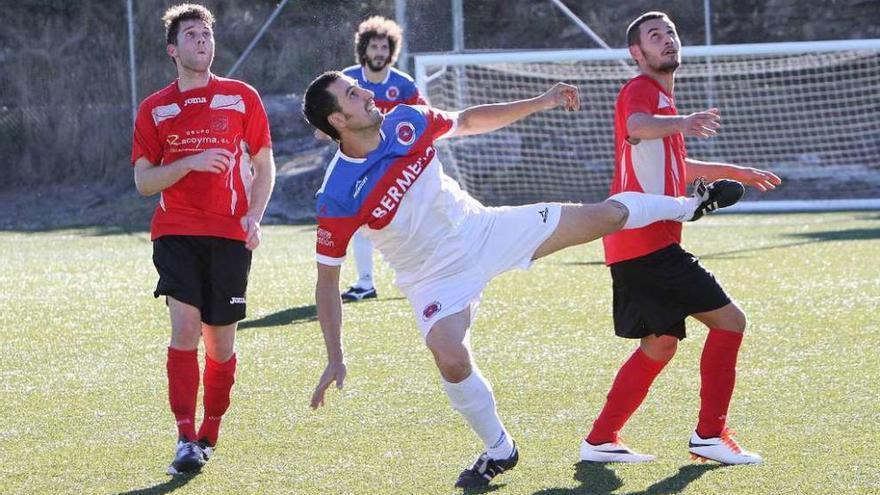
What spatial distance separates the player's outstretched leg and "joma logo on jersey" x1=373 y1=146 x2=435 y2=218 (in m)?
0.44

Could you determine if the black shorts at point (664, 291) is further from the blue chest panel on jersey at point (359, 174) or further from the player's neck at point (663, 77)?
the blue chest panel on jersey at point (359, 174)

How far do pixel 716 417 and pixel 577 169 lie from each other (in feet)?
50.7

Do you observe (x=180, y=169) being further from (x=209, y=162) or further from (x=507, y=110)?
(x=507, y=110)

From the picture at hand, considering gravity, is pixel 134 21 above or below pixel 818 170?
above

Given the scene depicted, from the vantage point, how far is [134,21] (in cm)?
2262

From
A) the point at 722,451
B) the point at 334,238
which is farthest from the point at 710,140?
the point at 334,238

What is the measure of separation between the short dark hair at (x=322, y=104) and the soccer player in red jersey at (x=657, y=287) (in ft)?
3.58

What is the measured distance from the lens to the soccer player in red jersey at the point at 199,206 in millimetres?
5488

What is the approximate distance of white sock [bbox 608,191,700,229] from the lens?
4.98 metres

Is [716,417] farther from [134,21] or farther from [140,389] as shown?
[134,21]

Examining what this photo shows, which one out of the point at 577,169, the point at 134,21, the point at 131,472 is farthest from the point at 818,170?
the point at 131,472

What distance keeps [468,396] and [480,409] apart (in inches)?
2.8

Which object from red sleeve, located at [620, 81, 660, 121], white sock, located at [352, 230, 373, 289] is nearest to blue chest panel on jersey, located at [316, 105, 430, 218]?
red sleeve, located at [620, 81, 660, 121]

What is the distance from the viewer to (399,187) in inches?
192
